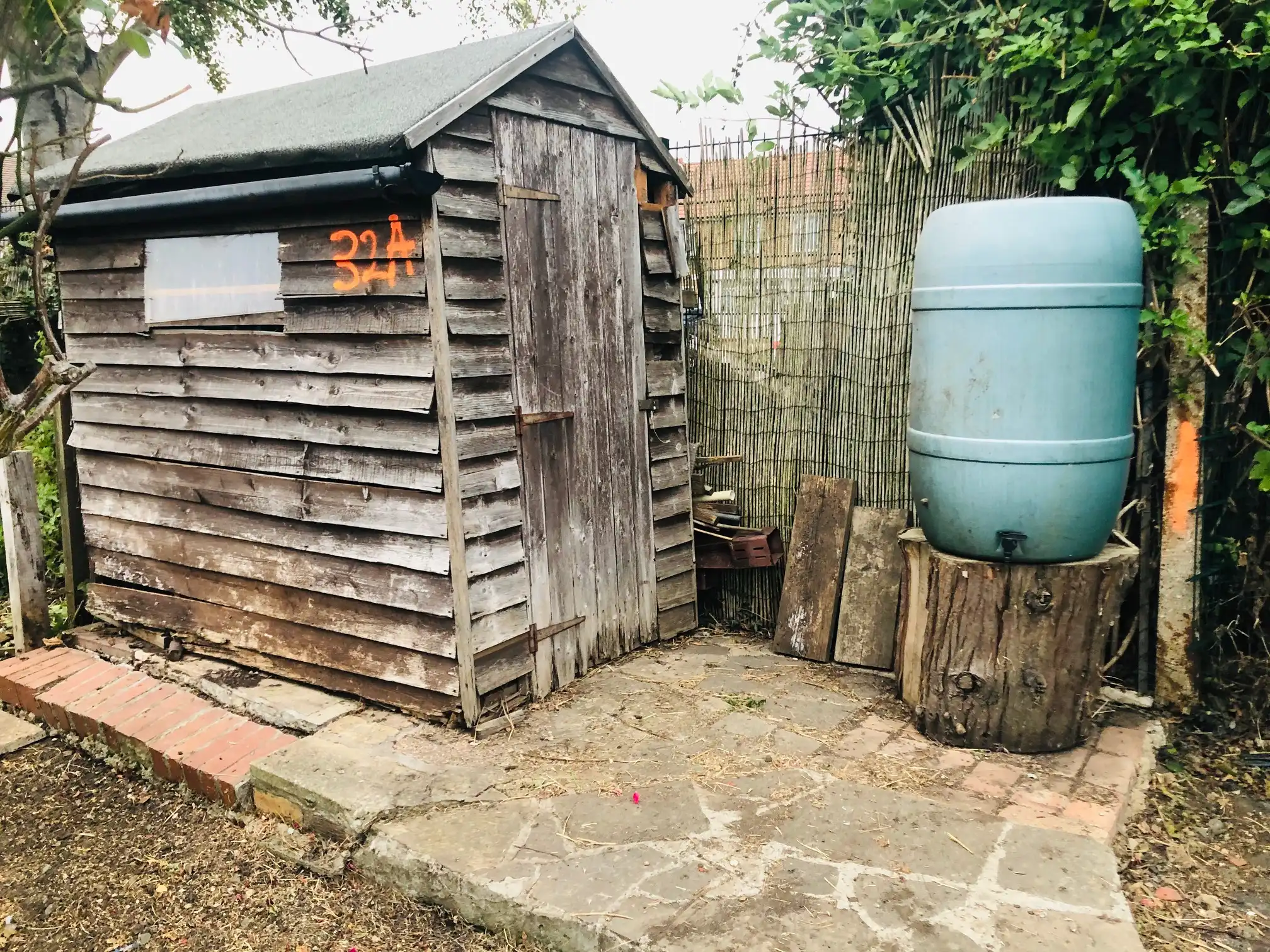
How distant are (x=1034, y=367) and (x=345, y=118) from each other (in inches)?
118

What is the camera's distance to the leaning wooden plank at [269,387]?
12.4ft

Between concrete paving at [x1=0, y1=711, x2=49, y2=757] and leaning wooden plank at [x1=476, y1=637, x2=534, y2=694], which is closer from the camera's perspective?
leaning wooden plank at [x1=476, y1=637, x2=534, y2=694]

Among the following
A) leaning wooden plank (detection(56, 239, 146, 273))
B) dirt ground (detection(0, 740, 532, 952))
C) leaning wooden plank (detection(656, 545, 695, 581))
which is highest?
leaning wooden plank (detection(56, 239, 146, 273))

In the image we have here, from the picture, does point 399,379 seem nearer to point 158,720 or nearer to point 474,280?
point 474,280

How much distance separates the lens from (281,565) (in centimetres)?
436

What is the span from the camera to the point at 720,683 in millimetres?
4500

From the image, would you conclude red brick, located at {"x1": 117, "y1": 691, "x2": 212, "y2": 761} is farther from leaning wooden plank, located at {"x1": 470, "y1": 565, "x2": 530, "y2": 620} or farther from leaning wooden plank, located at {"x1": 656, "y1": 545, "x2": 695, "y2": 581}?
leaning wooden plank, located at {"x1": 656, "y1": 545, "x2": 695, "y2": 581}

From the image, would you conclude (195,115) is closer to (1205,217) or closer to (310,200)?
(310,200)

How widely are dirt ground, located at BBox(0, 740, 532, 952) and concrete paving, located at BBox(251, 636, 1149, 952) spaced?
0.43ft

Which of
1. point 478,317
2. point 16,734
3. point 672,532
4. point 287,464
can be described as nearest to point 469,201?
point 478,317

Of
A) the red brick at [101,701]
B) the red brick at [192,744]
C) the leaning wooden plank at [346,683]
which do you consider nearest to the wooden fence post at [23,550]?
the red brick at [101,701]

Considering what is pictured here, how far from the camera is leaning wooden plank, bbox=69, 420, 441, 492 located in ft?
12.6

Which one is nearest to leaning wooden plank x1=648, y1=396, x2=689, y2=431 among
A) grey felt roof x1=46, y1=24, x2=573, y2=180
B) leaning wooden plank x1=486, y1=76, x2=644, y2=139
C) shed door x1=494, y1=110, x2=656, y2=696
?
shed door x1=494, y1=110, x2=656, y2=696

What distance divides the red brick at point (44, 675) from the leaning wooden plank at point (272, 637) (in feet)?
0.99
